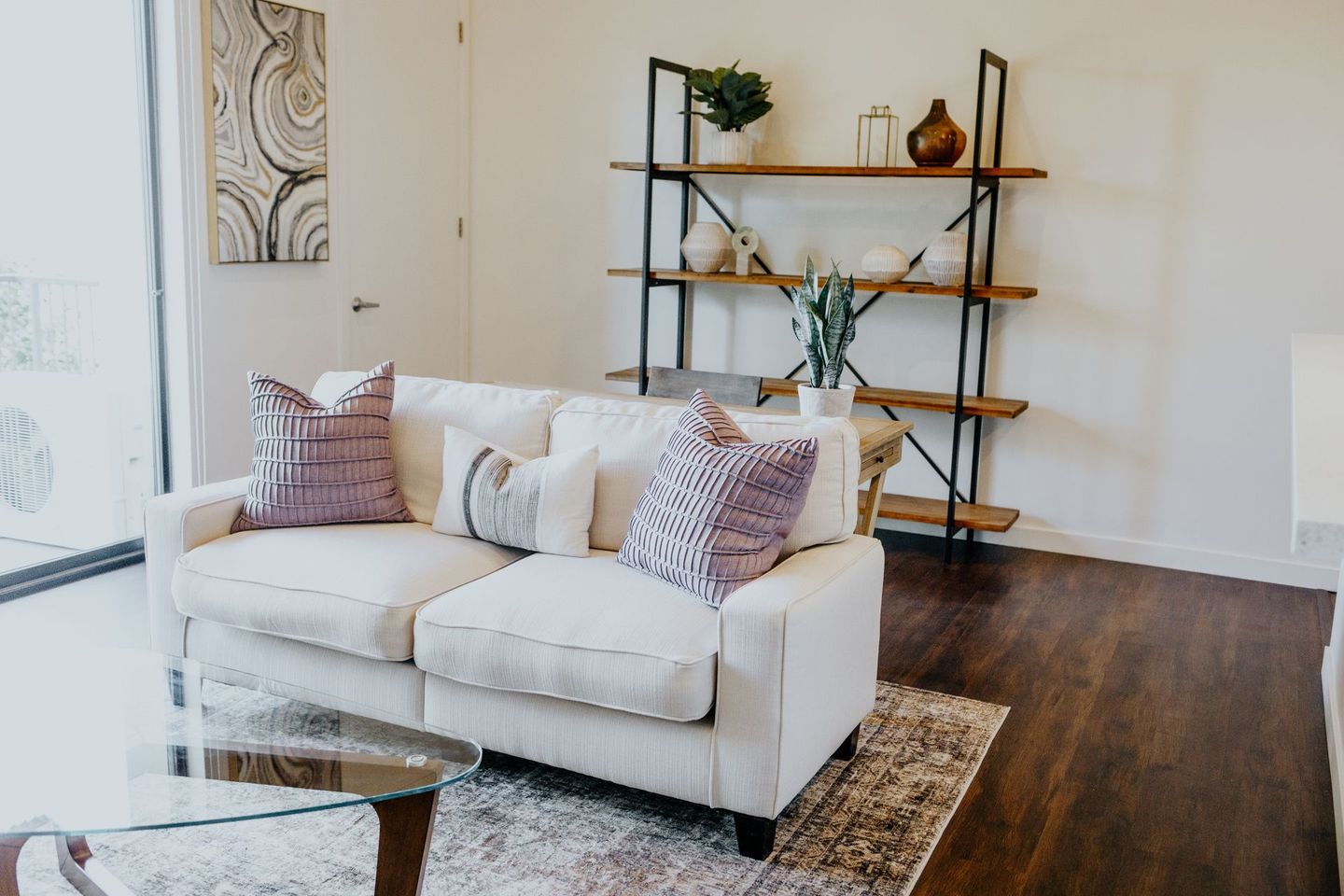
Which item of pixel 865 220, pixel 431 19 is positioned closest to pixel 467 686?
pixel 865 220

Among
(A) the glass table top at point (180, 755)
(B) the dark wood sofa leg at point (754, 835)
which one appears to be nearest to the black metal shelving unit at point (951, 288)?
(B) the dark wood sofa leg at point (754, 835)

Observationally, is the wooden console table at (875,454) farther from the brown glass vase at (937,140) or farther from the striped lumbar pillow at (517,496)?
the brown glass vase at (937,140)

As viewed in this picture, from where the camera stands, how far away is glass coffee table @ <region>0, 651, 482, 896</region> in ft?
5.82

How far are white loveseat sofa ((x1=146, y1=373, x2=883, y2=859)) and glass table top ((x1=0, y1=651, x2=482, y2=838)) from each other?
0.25 feet

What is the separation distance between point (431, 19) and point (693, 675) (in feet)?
13.4

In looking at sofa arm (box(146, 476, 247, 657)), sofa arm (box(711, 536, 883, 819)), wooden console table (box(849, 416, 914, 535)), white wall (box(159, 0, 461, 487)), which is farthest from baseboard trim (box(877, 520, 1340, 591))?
sofa arm (box(146, 476, 247, 657))

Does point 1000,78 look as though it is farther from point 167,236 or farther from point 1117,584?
point 167,236

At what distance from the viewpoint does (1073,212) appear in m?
4.71

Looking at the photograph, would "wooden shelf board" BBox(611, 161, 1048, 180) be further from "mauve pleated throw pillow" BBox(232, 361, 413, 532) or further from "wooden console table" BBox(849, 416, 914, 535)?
"mauve pleated throw pillow" BBox(232, 361, 413, 532)

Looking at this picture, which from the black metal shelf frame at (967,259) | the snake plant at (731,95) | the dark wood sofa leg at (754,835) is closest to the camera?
the dark wood sofa leg at (754,835)

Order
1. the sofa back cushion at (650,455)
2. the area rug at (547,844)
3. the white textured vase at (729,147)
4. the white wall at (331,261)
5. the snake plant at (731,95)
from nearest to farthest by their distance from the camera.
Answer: the area rug at (547,844) → the sofa back cushion at (650,455) → the white wall at (331,261) → the snake plant at (731,95) → the white textured vase at (729,147)

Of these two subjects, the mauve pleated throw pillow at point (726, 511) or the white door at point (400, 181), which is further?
the white door at point (400, 181)

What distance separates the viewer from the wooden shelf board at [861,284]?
15.0 feet

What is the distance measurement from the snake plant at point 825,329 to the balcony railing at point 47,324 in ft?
8.14
